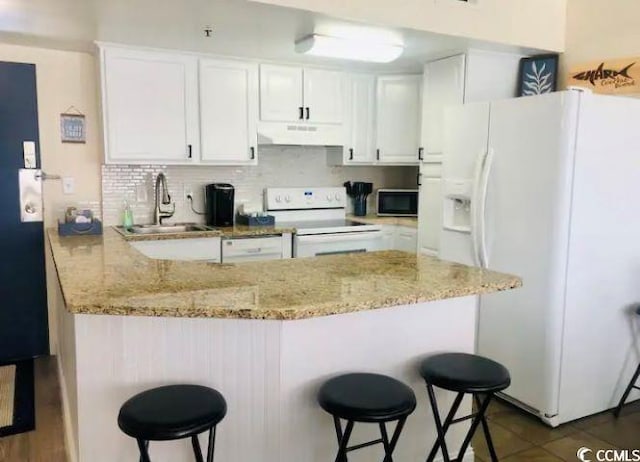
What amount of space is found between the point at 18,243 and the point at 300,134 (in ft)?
7.17

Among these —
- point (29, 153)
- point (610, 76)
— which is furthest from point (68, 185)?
point (610, 76)

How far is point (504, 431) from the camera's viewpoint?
9.08 ft

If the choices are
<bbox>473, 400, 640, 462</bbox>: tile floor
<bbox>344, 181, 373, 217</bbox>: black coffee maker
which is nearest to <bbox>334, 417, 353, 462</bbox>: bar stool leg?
<bbox>473, 400, 640, 462</bbox>: tile floor

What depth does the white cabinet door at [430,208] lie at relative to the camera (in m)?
3.99

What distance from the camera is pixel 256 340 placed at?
1869 mm

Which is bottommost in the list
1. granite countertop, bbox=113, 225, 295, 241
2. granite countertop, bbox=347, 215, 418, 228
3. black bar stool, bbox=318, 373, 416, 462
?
black bar stool, bbox=318, 373, 416, 462

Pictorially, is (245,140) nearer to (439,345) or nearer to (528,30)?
(528,30)

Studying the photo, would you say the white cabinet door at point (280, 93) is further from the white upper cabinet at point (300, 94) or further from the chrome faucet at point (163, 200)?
the chrome faucet at point (163, 200)

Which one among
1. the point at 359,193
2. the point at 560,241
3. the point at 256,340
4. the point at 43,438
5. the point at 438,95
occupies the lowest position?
the point at 43,438

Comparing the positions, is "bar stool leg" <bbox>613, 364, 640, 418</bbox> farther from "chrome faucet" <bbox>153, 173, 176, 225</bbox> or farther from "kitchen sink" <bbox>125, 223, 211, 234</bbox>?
"chrome faucet" <bbox>153, 173, 176, 225</bbox>

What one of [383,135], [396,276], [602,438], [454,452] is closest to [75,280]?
[396,276]

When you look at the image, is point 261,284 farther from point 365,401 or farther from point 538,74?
point 538,74

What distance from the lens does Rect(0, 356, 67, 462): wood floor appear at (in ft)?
8.21

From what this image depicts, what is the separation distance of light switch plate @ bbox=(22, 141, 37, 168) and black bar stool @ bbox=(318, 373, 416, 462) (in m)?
2.88
